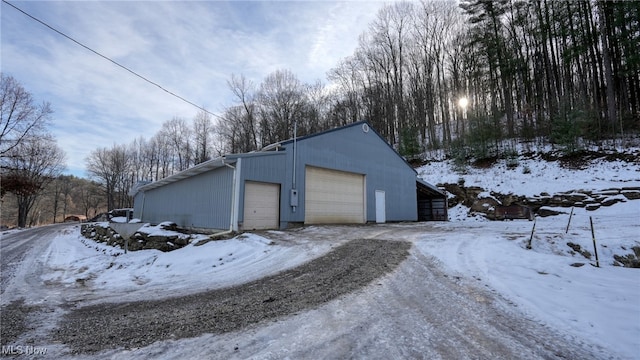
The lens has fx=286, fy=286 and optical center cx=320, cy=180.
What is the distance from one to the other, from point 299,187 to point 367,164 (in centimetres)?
518

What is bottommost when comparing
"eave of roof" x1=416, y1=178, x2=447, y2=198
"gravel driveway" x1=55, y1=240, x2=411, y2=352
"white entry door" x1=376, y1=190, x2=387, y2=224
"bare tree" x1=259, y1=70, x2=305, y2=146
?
"gravel driveway" x1=55, y1=240, x2=411, y2=352

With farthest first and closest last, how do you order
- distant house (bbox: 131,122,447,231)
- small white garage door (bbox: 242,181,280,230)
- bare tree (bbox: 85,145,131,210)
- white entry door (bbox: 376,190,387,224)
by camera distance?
→ bare tree (bbox: 85,145,131,210) < white entry door (bbox: 376,190,387,224) < distant house (bbox: 131,122,447,231) < small white garage door (bbox: 242,181,280,230)

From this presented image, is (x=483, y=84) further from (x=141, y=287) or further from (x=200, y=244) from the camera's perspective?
(x=141, y=287)

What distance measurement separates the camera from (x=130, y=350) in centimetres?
276

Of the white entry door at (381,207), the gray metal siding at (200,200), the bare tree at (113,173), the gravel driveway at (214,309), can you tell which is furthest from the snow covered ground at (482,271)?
the bare tree at (113,173)

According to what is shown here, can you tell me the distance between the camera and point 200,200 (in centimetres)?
1304

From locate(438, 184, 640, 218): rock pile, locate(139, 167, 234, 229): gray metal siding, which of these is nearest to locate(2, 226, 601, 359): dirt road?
locate(139, 167, 234, 229): gray metal siding

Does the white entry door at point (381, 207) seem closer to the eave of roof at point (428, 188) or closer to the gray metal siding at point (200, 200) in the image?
the eave of roof at point (428, 188)

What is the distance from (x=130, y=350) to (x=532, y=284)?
18.8 feet

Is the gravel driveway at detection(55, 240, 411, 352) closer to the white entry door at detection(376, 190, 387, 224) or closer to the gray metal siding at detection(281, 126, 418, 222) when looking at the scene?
the gray metal siding at detection(281, 126, 418, 222)

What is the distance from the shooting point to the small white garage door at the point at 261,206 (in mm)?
11031

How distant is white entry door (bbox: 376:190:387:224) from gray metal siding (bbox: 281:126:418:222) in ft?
1.08

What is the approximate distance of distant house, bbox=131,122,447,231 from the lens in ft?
36.6

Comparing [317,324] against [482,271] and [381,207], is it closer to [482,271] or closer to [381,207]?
[482,271]
